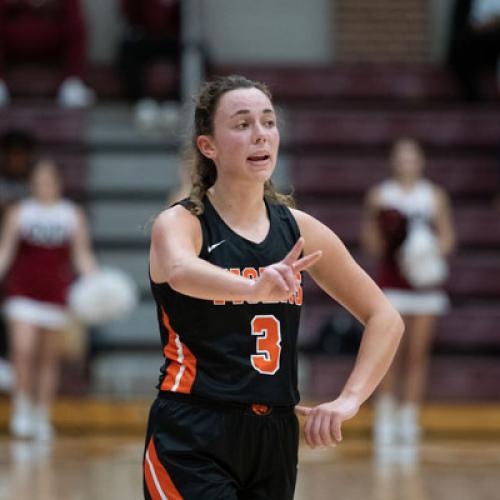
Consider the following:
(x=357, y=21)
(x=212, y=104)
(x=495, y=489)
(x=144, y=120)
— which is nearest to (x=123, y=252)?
(x=144, y=120)

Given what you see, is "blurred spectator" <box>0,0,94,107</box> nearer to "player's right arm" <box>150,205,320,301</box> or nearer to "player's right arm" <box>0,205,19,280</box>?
"player's right arm" <box>0,205,19,280</box>

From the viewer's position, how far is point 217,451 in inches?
113

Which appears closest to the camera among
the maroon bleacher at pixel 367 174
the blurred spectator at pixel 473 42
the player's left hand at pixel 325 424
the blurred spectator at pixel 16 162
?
the player's left hand at pixel 325 424

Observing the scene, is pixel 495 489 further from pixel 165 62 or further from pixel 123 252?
pixel 165 62

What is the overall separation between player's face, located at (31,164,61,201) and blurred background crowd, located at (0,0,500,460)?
0.09m

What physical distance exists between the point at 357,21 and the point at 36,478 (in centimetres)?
645

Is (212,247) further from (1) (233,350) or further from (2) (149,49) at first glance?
(2) (149,49)

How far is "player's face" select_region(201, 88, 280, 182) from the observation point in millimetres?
2936

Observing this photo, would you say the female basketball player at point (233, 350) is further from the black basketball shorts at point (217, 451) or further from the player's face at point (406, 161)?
the player's face at point (406, 161)

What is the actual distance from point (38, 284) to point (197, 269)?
6003 millimetres

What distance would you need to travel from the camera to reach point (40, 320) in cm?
848

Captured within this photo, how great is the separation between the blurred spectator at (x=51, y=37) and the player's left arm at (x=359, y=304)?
7.88 metres

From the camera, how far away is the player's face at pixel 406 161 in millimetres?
8383

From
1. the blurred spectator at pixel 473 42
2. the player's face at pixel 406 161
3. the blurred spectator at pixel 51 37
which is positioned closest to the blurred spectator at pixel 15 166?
the blurred spectator at pixel 51 37
